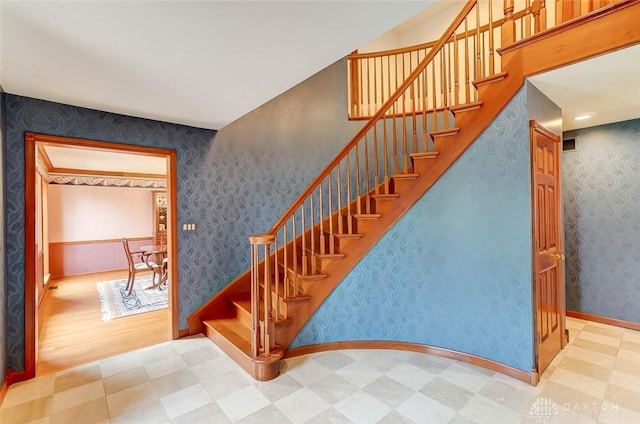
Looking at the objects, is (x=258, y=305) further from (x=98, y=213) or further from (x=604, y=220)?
(x=98, y=213)

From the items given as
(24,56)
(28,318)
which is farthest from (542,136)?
(28,318)

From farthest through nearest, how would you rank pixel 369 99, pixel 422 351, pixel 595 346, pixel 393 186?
1. pixel 369 99
2. pixel 393 186
3. pixel 595 346
4. pixel 422 351

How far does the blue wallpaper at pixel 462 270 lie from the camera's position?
7.84ft

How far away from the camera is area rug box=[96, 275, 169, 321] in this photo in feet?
13.7

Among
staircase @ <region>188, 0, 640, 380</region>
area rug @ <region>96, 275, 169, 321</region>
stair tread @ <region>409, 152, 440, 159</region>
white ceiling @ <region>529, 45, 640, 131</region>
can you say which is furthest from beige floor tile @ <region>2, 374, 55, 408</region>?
white ceiling @ <region>529, 45, 640, 131</region>

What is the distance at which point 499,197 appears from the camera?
2471 mm

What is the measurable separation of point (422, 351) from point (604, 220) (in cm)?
275

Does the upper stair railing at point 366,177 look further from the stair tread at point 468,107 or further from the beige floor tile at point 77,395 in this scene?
the beige floor tile at point 77,395

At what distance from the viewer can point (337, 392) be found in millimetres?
2246

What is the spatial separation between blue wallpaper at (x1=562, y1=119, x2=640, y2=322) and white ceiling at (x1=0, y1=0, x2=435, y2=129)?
3.51 metres

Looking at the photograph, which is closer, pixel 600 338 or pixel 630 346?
pixel 630 346

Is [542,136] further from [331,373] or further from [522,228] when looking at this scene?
[331,373]

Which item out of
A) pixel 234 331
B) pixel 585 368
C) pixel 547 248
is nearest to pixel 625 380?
pixel 585 368

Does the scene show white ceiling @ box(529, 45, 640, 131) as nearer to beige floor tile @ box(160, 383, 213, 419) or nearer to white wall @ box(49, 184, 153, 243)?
beige floor tile @ box(160, 383, 213, 419)
